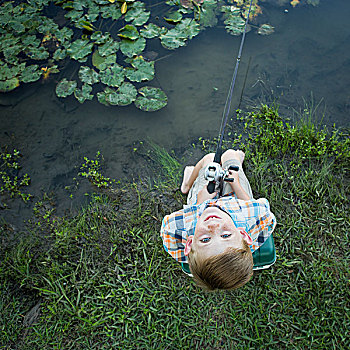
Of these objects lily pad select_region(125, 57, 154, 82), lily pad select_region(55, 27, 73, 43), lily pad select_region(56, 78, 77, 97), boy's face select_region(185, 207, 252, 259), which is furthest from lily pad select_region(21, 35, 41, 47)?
boy's face select_region(185, 207, 252, 259)

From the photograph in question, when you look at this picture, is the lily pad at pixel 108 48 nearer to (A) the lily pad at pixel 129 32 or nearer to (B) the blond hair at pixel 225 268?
(A) the lily pad at pixel 129 32

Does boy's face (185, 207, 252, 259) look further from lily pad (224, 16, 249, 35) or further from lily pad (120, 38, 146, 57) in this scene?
lily pad (224, 16, 249, 35)

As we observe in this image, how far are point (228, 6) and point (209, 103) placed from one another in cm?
129

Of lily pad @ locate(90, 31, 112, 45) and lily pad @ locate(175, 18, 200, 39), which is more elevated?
lily pad @ locate(175, 18, 200, 39)

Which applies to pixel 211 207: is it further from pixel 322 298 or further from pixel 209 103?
pixel 209 103

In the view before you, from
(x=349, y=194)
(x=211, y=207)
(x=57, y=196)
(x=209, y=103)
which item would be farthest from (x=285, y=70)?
(x=57, y=196)

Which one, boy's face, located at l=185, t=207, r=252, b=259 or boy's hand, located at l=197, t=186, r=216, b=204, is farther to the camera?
boy's hand, located at l=197, t=186, r=216, b=204

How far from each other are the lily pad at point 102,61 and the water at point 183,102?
342 millimetres

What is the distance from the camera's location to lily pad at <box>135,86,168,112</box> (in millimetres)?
2889

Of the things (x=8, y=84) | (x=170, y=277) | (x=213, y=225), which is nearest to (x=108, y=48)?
(x=8, y=84)

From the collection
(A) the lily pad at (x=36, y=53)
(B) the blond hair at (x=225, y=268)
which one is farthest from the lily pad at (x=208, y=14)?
(B) the blond hair at (x=225, y=268)

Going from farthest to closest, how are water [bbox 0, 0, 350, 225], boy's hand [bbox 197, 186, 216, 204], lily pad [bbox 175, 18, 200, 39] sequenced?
lily pad [bbox 175, 18, 200, 39], water [bbox 0, 0, 350, 225], boy's hand [bbox 197, 186, 216, 204]

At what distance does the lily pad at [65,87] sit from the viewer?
118 inches

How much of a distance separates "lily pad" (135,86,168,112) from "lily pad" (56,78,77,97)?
61 centimetres
